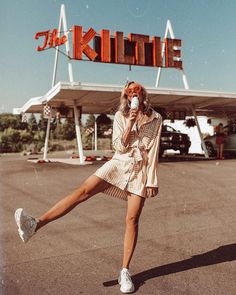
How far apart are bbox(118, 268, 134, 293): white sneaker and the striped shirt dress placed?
71cm

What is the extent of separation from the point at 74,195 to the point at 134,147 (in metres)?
0.71

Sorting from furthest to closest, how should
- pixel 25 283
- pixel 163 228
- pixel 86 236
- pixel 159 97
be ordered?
pixel 159 97 → pixel 163 228 → pixel 86 236 → pixel 25 283

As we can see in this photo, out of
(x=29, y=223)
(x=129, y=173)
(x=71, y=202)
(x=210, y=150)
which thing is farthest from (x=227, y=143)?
(x=29, y=223)

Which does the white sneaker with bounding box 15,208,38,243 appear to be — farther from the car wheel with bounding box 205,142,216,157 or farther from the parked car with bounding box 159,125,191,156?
the car wheel with bounding box 205,142,216,157

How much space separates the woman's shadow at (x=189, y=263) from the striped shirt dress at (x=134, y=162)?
2.60 ft

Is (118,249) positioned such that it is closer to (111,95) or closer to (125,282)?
(125,282)

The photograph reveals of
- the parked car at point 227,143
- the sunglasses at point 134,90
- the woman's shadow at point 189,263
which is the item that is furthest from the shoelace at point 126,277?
the parked car at point 227,143

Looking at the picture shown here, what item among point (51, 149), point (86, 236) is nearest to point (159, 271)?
point (86, 236)

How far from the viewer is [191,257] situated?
417cm

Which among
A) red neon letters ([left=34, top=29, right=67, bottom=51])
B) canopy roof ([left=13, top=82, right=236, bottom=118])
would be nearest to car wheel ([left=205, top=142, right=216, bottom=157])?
canopy roof ([left=13, top=82, right=236, bottom=118])

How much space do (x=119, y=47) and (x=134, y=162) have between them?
19.5 meters

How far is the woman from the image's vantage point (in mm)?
3359

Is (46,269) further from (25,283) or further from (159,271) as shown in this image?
(159,271)

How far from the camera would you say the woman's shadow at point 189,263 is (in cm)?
351
